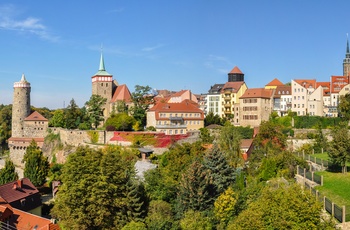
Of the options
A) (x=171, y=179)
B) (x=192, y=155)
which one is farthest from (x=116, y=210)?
(x=192, y=155)

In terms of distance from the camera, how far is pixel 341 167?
33.2 metres

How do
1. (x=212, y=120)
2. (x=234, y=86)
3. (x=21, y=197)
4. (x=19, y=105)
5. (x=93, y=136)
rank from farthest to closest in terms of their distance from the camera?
(x=234, y=86), (x=19, y=105), (x=212, y=120), (x=93, y=136), (x=21, y=197)

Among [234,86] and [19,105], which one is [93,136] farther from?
[234,86]

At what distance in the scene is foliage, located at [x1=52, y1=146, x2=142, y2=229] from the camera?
29141 millimetres

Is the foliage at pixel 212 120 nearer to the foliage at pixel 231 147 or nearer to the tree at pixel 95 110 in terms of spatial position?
the tree at pixel 95 110

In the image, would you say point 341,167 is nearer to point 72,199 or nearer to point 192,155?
point 192,155

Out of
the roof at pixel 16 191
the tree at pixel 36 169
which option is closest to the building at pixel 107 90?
the tree at pixel 36 169

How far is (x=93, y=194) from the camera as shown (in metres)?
29.1

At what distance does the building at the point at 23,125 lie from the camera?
230 feet

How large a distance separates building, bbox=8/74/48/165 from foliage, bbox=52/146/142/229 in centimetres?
4075

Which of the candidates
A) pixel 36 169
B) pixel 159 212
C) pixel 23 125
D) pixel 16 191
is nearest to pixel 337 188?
pixel 159 212

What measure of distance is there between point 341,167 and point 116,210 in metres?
17.6

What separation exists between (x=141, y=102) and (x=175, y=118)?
29.1ft

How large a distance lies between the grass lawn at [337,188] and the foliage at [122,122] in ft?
113
